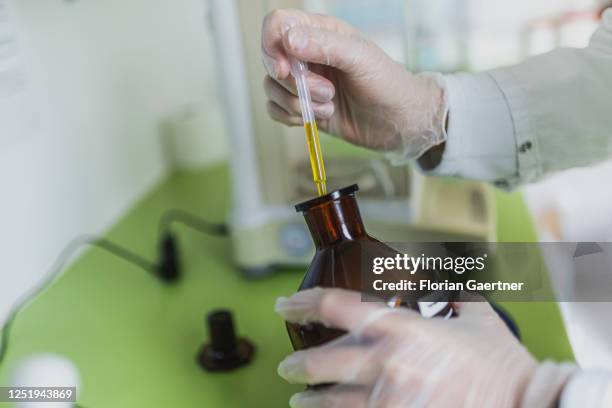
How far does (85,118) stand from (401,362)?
0.84 m

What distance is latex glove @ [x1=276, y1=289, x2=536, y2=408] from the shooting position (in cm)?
44

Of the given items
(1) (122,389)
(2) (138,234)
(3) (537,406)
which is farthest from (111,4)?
(3) (537,406)

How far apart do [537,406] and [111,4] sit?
1.06 m

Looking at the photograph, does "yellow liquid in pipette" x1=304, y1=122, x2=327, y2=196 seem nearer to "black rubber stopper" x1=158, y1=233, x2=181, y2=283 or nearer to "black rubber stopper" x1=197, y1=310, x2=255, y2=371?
"black rubber stopper" x1=197, y1=310, x2=255, y2=371

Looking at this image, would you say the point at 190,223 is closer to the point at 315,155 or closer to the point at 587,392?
the point at 315,155

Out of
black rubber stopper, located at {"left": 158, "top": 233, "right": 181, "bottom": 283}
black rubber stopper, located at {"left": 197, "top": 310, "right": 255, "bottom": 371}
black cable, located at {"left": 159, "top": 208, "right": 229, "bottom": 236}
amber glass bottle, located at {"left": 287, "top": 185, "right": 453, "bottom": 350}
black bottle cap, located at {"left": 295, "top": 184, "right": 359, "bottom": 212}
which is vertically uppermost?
black bottle cap, located at {"left": 295, "top": 184, "right": 359, "bottom": 212}

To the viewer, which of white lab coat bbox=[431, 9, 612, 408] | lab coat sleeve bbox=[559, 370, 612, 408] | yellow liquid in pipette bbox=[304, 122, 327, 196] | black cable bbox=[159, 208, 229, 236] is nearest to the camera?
lab coat sleeve bbox=[559, 370, 612, 408]

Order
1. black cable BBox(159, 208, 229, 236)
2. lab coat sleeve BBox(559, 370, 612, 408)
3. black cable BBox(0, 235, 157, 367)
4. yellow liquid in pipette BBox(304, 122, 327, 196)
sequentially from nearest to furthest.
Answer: lab coat sleeve BBox(559, 370, 612, 408) → yellow liquid in pipette BBox(304, 122, 327, 196) → black cable BBox(0, 235, 157, 367) → black cable BBox(159, 208, 229, 236)

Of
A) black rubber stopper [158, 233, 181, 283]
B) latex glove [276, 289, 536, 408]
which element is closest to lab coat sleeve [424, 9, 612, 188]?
latex glove [276, 289, 536, 408]

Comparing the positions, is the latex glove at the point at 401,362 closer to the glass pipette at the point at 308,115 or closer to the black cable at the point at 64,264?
the glass pipette at the point at 308,115

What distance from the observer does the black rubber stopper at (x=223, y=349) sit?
2.35ft

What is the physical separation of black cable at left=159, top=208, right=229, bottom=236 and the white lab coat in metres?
0.49

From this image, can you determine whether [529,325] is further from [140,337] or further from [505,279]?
[140,337]

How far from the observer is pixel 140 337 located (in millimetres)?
796
